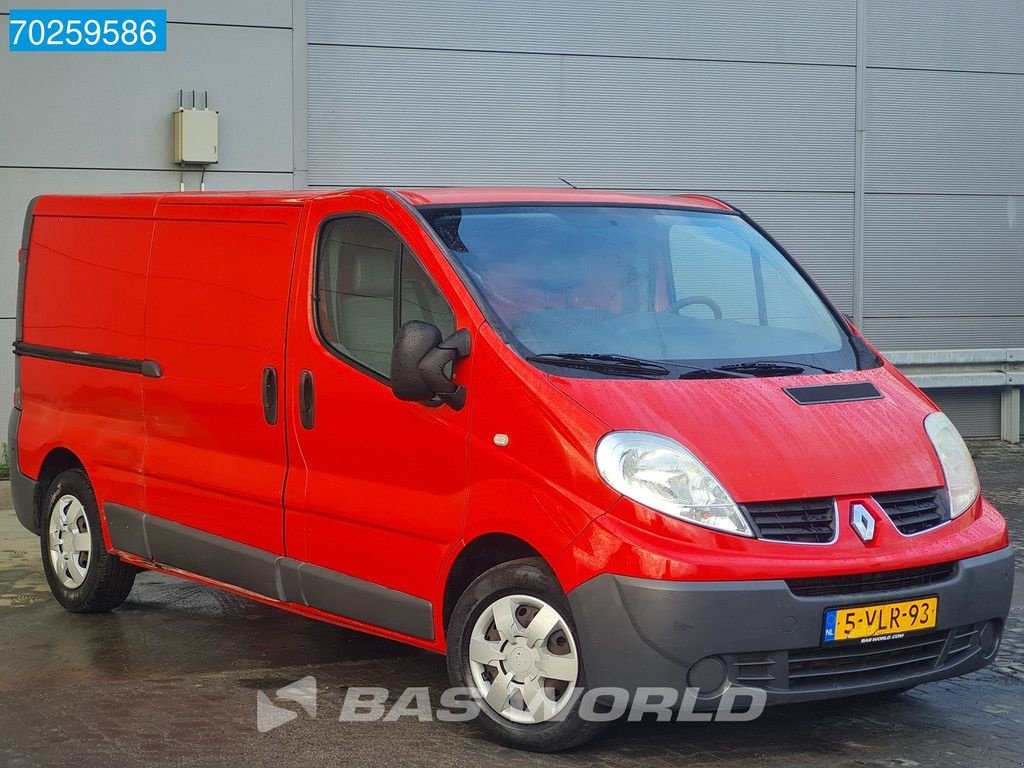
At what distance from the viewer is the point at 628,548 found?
15.5ft

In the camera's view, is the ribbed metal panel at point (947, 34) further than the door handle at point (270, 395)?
Yes

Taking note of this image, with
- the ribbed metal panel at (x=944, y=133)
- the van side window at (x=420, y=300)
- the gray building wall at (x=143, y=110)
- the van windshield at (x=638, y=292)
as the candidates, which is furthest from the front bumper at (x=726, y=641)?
the ribbed metal panel at (x=944, y=133)

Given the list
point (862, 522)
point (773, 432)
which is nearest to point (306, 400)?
point (773, 432)

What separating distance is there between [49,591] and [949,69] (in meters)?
9.89

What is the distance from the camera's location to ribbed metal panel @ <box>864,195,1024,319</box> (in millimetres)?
14492

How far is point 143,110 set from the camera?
39.8 feet

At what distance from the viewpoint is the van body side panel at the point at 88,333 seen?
7.06 m

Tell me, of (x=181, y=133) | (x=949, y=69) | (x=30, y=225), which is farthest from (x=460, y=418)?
(x=949, y=69)

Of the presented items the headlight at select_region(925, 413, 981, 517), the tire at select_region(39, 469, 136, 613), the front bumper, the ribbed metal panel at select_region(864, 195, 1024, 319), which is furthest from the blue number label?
the front bumper

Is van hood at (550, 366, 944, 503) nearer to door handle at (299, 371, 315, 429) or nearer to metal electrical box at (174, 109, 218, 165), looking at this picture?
door handle at (299, 371, 315, 429)

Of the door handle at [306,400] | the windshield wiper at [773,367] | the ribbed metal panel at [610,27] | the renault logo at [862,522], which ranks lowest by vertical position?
the renault logo at [862,522]

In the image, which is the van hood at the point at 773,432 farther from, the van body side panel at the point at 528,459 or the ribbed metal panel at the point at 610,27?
the ribbed metal panel at the point at 610,27

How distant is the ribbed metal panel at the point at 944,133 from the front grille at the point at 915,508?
31.8 feet

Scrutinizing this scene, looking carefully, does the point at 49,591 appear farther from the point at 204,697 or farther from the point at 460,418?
the point at 460,418
